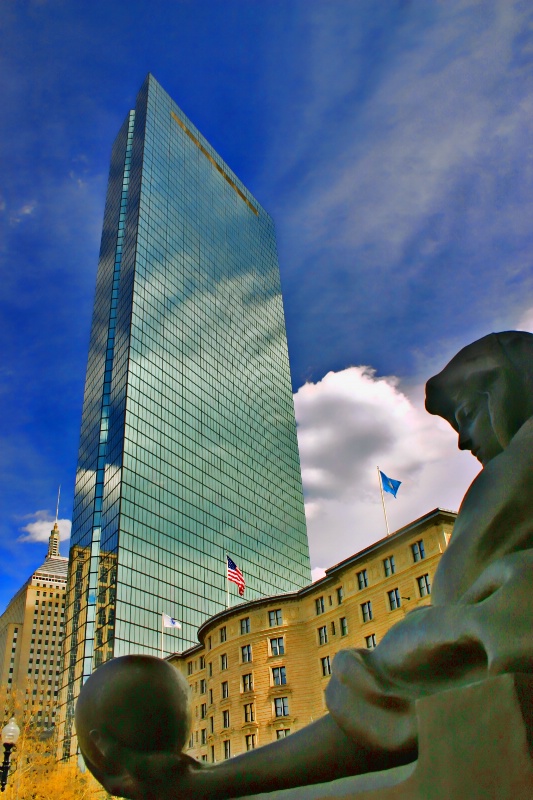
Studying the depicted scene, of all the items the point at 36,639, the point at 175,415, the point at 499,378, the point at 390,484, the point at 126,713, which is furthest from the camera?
the point at 36,639

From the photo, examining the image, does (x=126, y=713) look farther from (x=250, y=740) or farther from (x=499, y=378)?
(x=250, y=740)

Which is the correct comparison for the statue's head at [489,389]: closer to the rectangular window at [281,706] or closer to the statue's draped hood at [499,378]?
the statue's draped hood at [499,378]

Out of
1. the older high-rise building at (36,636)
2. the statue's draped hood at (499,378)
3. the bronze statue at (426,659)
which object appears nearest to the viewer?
→ the bronze statue at (426,659)

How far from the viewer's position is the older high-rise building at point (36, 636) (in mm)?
139875

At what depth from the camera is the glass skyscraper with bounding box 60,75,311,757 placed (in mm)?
58312

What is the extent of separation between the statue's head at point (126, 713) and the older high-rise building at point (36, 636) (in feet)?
488

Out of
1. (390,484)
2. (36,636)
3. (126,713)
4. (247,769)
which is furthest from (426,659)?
(36,636)

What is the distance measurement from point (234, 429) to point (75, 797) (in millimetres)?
51154

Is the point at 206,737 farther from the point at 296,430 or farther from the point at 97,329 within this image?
the point at 296,430

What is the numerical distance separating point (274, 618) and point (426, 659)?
45265 mm

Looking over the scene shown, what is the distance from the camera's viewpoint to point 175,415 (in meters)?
71.0

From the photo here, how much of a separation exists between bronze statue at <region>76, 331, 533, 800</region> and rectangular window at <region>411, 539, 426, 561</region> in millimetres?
34647

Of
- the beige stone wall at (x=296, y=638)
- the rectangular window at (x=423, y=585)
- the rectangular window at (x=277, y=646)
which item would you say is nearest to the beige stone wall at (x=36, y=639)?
the beige stone wall at (x=296, y=638)

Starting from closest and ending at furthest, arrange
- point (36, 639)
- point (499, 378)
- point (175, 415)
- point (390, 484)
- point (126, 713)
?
1. point (126, 713)
2. point (499, 378)
3. point (390, 484)
4. point (175, 415)
5. point (36, 639)
